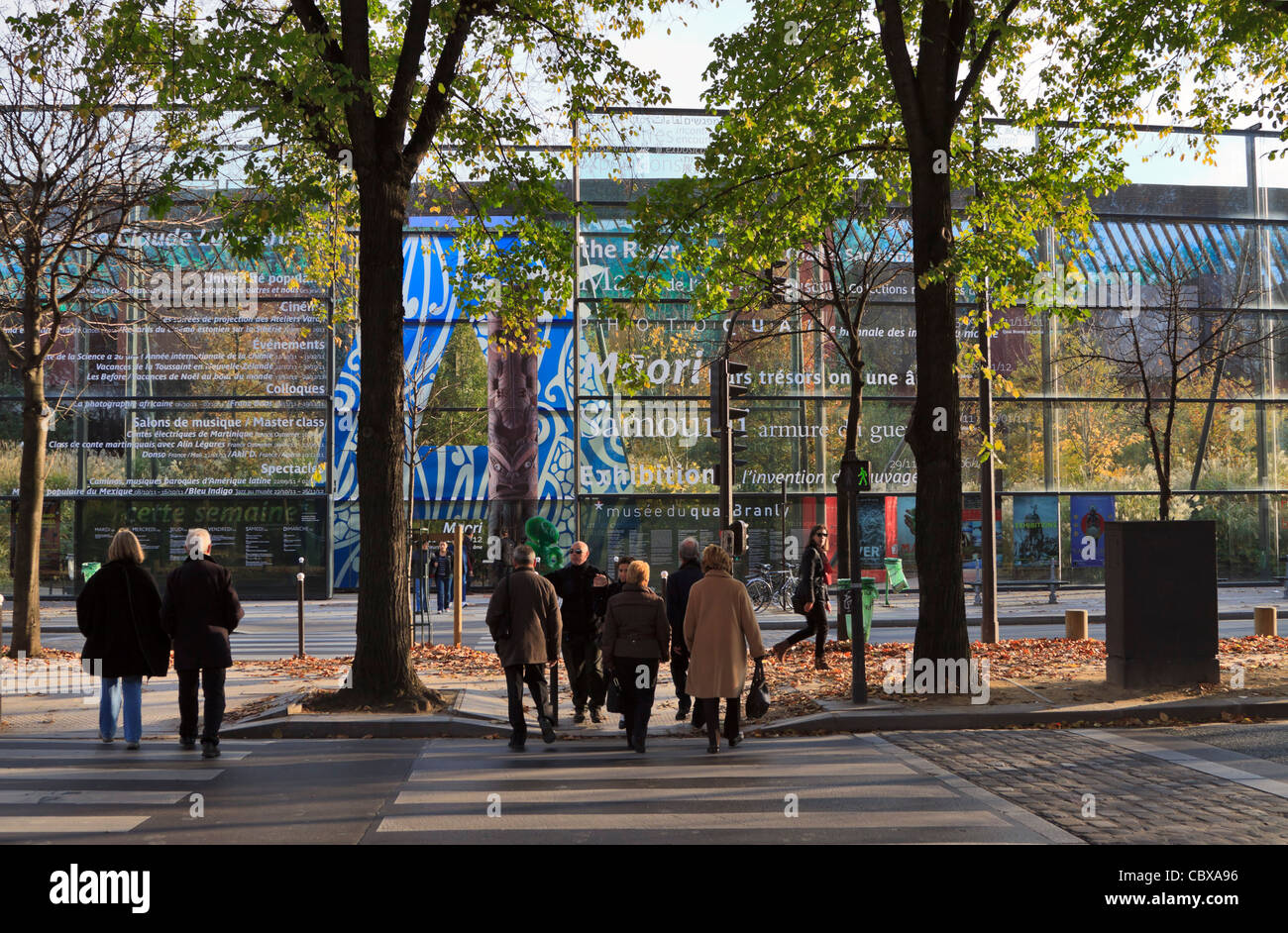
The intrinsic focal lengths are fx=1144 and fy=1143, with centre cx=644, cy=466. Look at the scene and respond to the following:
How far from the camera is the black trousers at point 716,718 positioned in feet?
31.2

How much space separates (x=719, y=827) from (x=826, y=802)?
999mm

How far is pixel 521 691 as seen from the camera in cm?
1002

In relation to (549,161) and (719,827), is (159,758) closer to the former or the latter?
(719,827)

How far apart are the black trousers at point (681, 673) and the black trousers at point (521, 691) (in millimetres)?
1237

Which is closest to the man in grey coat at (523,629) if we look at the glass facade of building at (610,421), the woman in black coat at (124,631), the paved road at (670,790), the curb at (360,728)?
the paved road at (670,790)

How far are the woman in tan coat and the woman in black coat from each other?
4520 mm

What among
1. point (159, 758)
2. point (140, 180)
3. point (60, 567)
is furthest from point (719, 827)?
point (60, 567)

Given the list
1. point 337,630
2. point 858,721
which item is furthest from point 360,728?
point 337,630

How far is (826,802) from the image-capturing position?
24.0 ft

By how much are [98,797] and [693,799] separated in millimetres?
3924

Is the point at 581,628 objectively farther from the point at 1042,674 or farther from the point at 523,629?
the point at 1042,674

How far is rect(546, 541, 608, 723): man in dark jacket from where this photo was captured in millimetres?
10844

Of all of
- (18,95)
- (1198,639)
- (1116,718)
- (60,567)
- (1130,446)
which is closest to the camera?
(1116,718)

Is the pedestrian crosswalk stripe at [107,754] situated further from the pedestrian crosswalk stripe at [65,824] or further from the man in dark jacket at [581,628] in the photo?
the man in dark jacket at [581,628]
